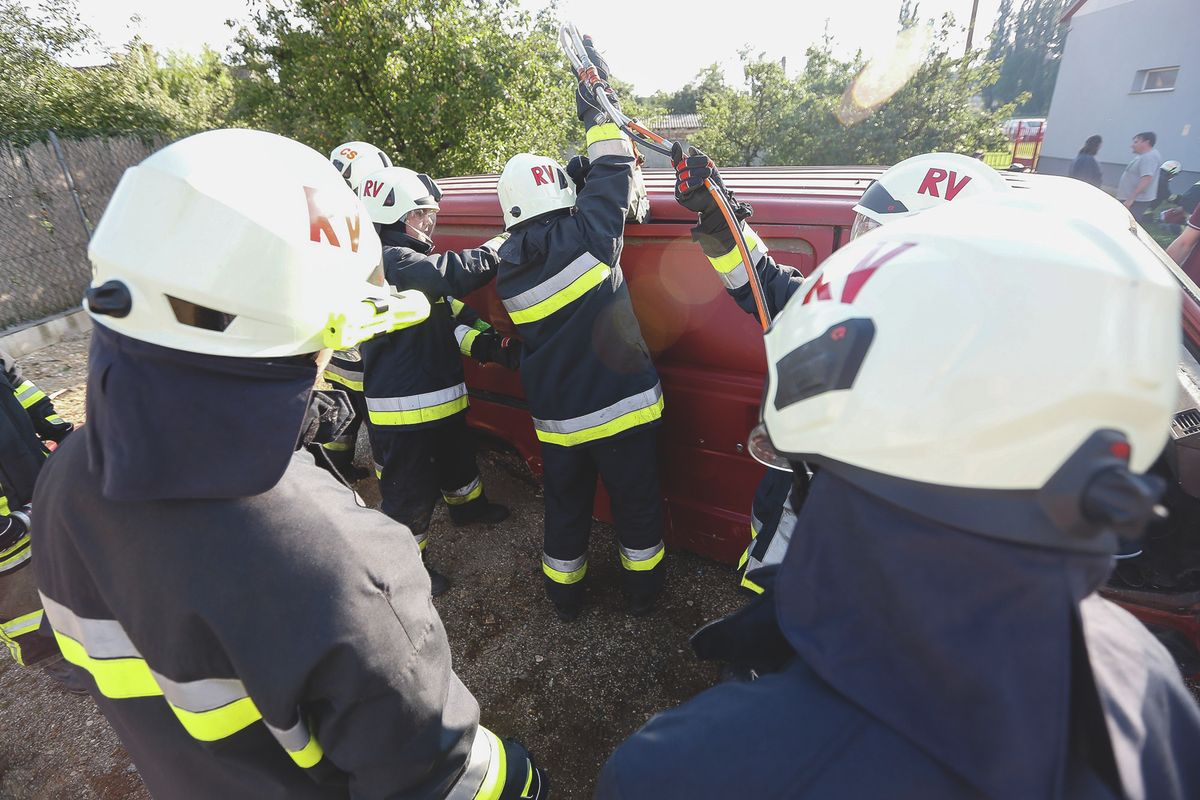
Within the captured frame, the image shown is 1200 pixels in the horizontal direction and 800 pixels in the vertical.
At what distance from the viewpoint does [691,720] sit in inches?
33.0

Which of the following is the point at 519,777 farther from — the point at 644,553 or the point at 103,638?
the point at 644,553

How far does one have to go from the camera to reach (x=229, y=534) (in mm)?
926

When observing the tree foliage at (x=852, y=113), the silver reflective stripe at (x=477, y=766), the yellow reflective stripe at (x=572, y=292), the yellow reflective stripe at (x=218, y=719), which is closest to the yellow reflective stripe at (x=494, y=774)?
the silver reflective stripe at (x=477, y=766)

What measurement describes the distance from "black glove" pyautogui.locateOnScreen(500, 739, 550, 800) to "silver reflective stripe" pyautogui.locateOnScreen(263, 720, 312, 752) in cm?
48

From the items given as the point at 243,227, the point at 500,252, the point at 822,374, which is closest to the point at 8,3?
the point at 500,252

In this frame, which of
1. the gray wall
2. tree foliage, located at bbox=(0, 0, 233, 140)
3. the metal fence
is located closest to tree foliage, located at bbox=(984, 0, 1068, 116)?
the gray wall

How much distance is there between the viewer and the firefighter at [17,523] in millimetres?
2246

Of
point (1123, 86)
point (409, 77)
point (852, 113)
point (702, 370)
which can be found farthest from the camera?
point (1123, 86)

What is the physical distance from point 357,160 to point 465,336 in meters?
1.99

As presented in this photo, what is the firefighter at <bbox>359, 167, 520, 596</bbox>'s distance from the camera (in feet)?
8.95

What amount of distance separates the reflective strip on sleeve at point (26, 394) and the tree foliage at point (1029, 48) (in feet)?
214

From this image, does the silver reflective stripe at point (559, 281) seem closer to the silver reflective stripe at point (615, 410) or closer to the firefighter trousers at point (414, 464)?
the silver reflective stripe at point (615, 410)

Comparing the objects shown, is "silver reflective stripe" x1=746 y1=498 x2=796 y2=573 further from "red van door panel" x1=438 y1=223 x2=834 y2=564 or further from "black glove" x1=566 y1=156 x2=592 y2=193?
"black glove" x1=566 y1=156 x2=592 y2=193

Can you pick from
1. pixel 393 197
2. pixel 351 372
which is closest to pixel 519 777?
pixel 393 197
